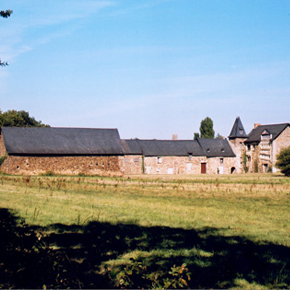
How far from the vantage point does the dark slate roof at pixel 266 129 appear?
173ft

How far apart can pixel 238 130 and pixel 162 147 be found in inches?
540

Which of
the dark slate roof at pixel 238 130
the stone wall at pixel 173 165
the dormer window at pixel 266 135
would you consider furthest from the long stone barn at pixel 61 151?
the dormer window at pixel 266 135

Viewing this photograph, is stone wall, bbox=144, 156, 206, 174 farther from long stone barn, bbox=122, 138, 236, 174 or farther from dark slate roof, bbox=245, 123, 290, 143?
dark slate roof, bbox=245, 123, 290, 143

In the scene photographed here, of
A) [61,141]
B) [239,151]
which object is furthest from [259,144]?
[61,141]

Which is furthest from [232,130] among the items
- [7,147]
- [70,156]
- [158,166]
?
[7,147]

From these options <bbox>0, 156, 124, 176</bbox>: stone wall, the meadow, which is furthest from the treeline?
the meadow

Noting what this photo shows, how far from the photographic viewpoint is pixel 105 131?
45781mm

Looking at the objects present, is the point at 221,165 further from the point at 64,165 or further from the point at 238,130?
the point at 64,165

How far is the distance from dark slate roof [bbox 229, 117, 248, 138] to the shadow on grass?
1998 inches

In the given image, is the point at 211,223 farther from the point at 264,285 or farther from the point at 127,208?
the point at 264,285

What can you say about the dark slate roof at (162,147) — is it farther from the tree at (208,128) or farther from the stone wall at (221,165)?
the tree at (208,128)

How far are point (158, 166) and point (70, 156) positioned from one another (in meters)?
17.0

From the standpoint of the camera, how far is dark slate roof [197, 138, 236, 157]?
57344mm

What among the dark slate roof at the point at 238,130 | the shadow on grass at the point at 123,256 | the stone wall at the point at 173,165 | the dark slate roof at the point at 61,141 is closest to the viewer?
the shadow on grass at the point at 123,256
